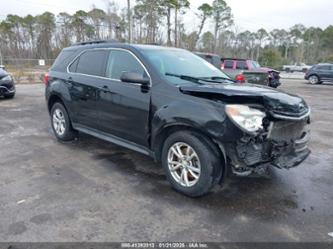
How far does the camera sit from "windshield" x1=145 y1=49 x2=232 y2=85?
12.4ft

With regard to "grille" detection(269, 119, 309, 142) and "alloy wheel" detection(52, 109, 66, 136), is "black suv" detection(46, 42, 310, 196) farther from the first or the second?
"alloy wheel" detection(52, 109, 66, 136)

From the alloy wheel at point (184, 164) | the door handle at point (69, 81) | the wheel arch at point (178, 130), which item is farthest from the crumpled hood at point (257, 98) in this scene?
the door handle at point (69, 81)

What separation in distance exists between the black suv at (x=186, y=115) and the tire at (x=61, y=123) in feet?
2.09

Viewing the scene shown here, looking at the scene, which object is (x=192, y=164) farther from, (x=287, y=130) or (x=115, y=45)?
(x=115, y=45)

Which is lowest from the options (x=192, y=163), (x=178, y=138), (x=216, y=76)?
(x=192, y=163)

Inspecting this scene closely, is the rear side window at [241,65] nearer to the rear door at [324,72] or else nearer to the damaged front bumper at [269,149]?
the rear door at [324,72]

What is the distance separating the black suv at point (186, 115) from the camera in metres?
3.01

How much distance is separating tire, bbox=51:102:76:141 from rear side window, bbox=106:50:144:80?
5.02 ft

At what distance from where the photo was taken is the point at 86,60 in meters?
4.85

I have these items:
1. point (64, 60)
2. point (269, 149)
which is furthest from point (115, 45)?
point (269, 149)

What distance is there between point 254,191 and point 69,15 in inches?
2003

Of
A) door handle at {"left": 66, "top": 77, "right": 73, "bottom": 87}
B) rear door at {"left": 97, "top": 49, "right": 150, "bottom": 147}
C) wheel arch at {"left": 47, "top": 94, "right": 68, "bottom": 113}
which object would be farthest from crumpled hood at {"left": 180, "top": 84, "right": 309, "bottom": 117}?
wheel arch at {"left": 47, "top": 94, "right": 68, "bottom": 113}

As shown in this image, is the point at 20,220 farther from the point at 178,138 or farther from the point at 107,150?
the point at 107,150

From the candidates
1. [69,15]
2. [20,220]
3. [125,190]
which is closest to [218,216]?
[125,190]
